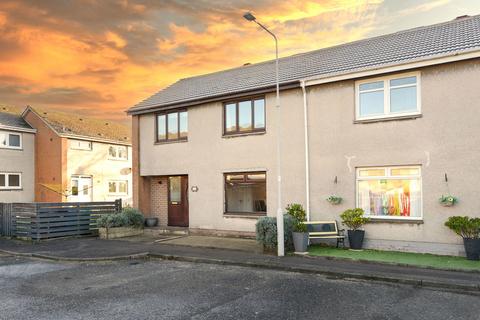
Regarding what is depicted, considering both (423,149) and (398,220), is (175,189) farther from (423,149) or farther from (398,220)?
(423,149)

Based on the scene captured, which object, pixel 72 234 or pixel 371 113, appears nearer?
pixel 371 113

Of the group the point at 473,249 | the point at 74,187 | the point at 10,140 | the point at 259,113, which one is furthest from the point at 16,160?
the point at 473,249

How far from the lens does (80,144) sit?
31125 mm

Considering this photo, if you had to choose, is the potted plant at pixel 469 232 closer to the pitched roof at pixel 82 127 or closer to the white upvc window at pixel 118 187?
the pitched roof at pixel 82 127

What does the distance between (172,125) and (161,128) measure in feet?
2.25

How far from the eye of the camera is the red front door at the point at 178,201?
1852cm

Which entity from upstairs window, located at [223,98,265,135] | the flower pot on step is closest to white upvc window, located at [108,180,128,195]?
upstairs window, located at [223,98,265,135]

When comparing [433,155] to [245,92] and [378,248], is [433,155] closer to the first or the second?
[378,248]

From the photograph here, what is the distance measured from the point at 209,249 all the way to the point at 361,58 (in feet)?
27.9

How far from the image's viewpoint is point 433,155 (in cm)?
1223

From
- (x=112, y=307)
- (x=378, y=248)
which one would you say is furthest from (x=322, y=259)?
(x=112, y=307)

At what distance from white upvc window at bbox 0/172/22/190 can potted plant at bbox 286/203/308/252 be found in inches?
891

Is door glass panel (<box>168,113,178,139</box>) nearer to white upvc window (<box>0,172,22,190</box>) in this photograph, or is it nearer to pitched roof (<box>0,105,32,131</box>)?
pitched roof (<box>0,105,32,131</box>)

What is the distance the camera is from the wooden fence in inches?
655
